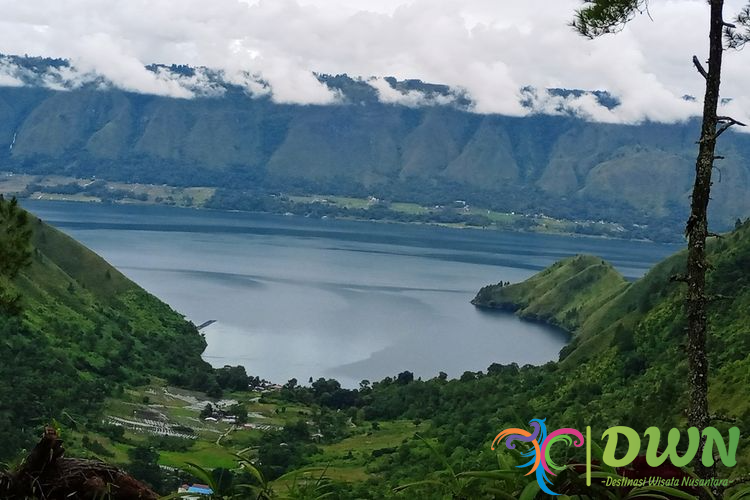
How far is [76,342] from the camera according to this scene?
8456 cm

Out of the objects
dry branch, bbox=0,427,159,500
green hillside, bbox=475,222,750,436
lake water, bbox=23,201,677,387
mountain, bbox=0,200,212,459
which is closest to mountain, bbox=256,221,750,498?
green hillside, bbox=475,222,750,436

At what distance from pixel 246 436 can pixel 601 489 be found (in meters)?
62.5

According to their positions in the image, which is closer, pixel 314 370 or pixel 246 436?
pixel 246 436

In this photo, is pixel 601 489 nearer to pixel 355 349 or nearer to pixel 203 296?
pixel 355 349

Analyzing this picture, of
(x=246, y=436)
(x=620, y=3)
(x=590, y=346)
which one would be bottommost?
(x=246, y=436)

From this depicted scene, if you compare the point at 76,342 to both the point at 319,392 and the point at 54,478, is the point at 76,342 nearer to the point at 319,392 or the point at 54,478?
the point at 319,392

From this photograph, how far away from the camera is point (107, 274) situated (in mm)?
104875

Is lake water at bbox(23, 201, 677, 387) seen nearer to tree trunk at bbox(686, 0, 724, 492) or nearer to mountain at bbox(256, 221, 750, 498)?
mountain at bbox(256, 221, 750, 498)

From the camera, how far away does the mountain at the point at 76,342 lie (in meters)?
62.2

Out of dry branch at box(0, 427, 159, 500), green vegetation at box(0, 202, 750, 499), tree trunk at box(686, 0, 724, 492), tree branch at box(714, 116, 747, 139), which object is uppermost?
tree branch at box(714, 116, 747, 139)

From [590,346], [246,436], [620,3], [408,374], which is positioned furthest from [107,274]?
[620,3]

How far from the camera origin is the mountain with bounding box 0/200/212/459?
62219 millimetres

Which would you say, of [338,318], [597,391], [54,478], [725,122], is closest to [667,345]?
[597,391]

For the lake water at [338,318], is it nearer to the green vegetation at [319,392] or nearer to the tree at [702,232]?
the green vegetation at [319,392]
